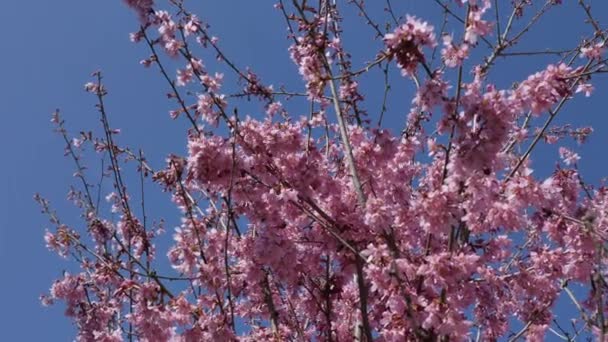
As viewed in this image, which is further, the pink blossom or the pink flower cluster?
the pink blossom

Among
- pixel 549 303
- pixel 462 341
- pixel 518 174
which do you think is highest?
pixel 518 174

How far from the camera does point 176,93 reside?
4922 mm

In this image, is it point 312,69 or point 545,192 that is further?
point 312,69

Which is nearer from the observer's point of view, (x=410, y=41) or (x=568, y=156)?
(x=410, y=41)

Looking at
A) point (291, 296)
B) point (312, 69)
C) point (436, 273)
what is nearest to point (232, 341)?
point (291, 296)

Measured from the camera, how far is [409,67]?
3.92 m

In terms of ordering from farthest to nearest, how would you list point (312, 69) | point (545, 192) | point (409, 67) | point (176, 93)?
point (312, 69), point (176, 93), point (545, 192), point (409, 67)

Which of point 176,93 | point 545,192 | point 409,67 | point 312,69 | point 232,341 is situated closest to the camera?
point 409,67

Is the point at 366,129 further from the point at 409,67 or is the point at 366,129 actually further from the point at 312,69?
A: the point at 409,67

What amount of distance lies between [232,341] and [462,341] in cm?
160

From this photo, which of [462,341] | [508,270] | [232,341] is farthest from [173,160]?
[508,270]

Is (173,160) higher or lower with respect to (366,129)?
lower

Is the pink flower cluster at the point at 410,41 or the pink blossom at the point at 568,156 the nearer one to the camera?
the pink flower cluster at the point at 410,41

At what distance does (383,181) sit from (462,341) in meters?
1.53
